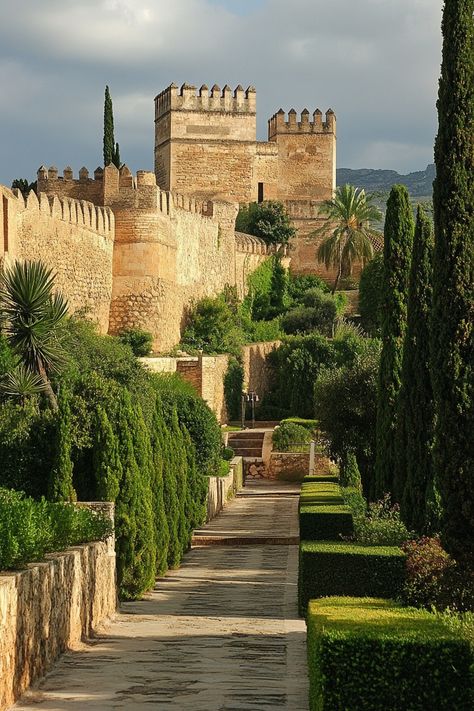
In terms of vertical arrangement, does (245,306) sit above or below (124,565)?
above

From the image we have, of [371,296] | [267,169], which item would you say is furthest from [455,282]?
[267,169]

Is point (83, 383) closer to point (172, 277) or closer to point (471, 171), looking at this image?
point (471, 171)

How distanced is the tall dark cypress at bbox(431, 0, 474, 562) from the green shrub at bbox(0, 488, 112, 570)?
3.22 metres

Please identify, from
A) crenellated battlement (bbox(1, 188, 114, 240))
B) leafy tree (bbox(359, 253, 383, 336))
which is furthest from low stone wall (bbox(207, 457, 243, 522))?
leafy tree (bbox(359, 253, 383, 336))

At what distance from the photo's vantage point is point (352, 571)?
12.5m

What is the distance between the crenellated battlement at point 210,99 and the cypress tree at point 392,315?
41.4 metres

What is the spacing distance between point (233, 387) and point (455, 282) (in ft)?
105

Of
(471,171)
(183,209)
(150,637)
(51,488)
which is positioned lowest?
(150,637)

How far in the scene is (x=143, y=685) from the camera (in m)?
9.31

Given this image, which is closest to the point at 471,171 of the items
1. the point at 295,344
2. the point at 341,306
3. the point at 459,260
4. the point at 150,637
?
the point at 459,260

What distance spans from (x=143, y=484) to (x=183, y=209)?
98.4ft

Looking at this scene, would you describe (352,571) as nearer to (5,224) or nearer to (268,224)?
(5,224)

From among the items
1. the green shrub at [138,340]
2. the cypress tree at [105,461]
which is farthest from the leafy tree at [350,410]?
the cypress tree at [105,461]

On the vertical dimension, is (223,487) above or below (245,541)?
above
